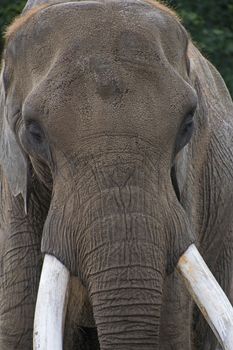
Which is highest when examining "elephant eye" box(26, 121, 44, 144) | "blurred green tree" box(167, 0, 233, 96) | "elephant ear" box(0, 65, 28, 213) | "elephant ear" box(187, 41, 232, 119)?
"elephant eye" box(26, 121, 44, 144)

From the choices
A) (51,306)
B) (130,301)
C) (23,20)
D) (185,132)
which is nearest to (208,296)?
(130,301)

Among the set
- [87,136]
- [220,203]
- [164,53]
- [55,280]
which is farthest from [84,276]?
[220,203]

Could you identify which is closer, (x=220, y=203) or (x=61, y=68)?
(x=61, y=68)

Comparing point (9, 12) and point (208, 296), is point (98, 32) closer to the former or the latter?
point (208, 296)

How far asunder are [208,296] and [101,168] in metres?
0.64

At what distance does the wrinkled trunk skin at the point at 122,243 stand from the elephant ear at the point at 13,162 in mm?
552

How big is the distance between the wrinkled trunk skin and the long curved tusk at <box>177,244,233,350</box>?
61 millimetres

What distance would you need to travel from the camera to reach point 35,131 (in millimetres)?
7035

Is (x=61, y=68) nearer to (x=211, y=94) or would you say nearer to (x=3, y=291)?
(x=3, y=291)

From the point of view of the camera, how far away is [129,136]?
22.2 ft

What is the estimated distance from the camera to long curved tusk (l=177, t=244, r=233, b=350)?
6652 mm

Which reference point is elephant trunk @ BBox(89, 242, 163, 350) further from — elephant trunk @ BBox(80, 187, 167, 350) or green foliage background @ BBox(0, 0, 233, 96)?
green foliage background @ BBox(0, 0, 233, 96)

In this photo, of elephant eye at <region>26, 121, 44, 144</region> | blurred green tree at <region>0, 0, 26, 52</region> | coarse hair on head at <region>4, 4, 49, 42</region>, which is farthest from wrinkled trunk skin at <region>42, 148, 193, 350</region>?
blurred green tree at <region>0, 0, 26, 52</region>

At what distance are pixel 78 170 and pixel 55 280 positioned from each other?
433 millimetres
